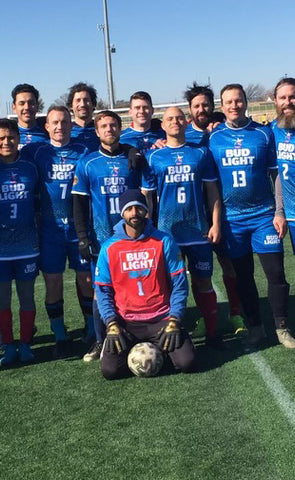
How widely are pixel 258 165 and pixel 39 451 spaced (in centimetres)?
263

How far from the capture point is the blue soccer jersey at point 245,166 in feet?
14.1

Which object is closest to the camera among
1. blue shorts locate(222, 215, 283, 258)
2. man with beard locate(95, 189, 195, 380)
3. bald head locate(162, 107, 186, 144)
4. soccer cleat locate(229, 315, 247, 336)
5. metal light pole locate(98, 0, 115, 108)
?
man with beard locate(95, 189, 195, 380)

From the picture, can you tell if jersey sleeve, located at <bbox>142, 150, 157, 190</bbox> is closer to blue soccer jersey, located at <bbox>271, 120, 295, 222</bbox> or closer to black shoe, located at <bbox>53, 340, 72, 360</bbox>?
blue soccer jersey, located at <bbox>271, 120, 295, 222</bbox>

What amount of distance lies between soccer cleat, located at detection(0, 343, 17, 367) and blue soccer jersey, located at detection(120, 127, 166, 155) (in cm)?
208

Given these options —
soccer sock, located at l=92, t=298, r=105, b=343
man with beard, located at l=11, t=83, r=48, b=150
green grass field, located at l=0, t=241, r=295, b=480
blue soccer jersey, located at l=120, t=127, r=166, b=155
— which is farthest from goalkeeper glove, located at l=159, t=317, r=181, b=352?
man with beard, located at l=11, t=83, r=48, b=150

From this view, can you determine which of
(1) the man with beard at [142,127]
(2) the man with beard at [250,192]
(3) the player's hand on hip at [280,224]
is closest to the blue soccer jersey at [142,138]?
(1) the man with beard at [142,127]

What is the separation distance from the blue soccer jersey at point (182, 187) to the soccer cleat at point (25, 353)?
151 centimetres

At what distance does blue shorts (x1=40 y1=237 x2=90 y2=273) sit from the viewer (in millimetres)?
4535

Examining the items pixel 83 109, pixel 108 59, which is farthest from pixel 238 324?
pixel 108 59

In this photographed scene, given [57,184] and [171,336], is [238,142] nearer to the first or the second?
[57,184]

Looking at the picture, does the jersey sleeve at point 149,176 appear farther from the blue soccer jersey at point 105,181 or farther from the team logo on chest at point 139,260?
the team logo on chest at point 139,260

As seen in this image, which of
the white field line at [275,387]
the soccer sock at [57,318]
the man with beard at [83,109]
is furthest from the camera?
the man with beard at [83,109]

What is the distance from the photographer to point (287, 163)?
4176 mm

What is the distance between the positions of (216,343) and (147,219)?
47.8 inches
